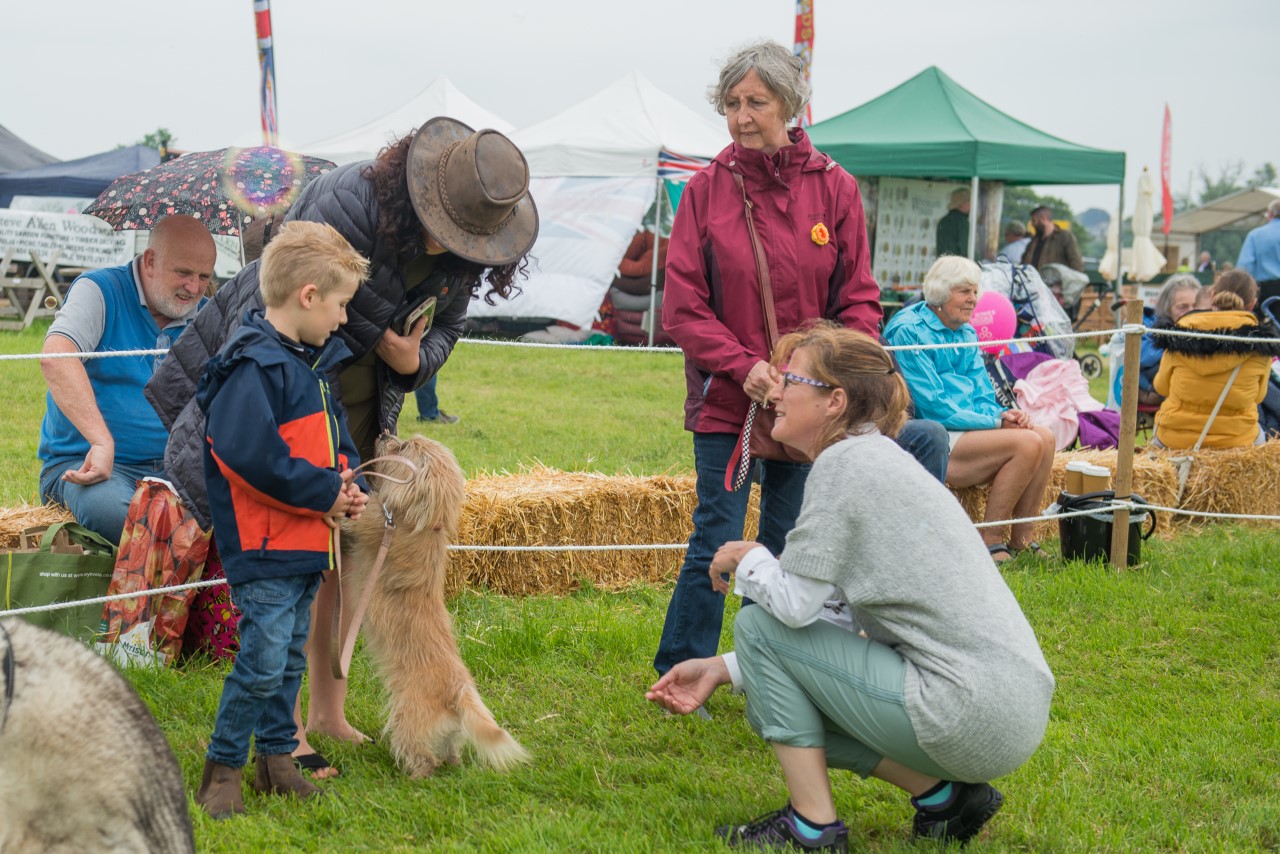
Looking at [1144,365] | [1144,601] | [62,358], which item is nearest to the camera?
[62,358]

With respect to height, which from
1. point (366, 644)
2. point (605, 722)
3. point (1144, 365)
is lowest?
point (605, 722)

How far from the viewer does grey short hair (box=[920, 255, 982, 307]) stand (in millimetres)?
5984

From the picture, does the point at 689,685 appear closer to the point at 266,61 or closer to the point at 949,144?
the point at 949,144

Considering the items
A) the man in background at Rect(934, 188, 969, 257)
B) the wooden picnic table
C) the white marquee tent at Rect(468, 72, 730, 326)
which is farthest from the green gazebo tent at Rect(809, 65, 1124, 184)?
the wooden picnic table

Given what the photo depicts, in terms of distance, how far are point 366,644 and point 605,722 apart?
2.69 feet

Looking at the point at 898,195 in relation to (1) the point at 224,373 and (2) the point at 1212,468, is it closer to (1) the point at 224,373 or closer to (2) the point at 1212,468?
(2) the point at 1212,468

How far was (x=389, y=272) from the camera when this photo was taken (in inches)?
132

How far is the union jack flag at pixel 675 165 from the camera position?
15133mm

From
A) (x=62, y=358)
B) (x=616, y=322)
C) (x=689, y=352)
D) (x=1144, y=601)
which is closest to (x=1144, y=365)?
(x=1144, y=601)

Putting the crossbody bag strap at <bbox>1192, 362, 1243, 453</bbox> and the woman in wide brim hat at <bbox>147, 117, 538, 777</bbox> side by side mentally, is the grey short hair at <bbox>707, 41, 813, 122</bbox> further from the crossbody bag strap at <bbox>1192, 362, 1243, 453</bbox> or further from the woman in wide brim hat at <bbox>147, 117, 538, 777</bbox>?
the crossbody bag strap at <bbox>1192, 362, 1243, 453</bbox>

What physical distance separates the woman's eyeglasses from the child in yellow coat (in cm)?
500

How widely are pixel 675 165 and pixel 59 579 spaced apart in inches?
480

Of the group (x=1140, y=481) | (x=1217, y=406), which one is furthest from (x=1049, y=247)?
(x=1140, y=481)

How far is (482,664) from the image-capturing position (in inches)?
165
